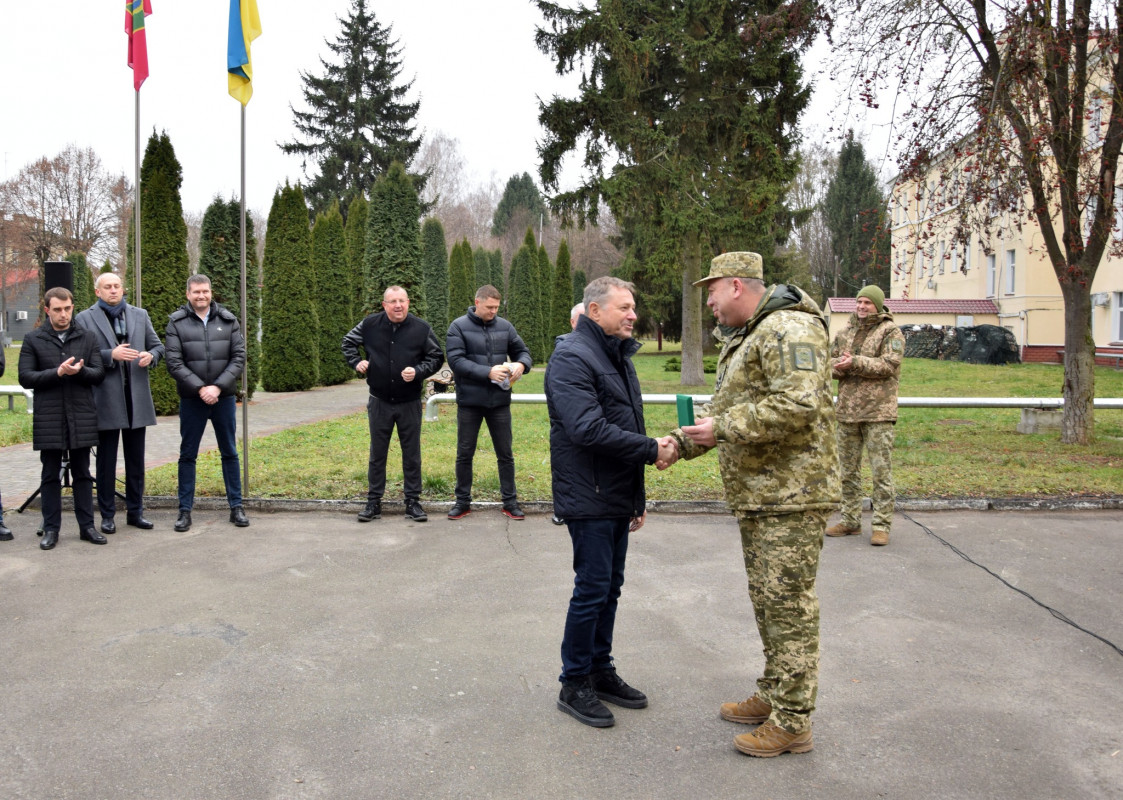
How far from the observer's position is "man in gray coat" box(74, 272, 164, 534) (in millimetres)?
7406

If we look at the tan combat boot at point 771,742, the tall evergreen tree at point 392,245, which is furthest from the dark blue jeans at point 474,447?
the tall evergreen tree at point 392,245

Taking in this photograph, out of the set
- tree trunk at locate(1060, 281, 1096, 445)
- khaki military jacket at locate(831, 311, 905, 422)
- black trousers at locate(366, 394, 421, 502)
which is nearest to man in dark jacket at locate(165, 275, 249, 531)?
black trousers at locate(366, 394, 421, 502)

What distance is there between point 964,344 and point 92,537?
1373 inches

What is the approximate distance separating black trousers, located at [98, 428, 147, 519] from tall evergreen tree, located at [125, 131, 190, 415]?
9198mm

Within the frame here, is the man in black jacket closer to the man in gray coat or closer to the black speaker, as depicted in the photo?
the man in gray coat

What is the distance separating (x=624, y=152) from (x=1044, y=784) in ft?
72.3

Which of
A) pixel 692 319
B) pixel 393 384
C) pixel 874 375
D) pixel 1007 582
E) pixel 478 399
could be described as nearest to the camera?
pixel 1007 582

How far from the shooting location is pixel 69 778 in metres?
3.38

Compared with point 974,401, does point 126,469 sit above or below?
below

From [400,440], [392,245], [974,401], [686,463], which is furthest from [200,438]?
[392,245]

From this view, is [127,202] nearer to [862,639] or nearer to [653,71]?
[653,71]

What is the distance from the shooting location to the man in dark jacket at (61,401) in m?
6.94

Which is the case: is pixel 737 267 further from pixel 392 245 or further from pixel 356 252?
pixel 356 252

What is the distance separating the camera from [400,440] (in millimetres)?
8102
